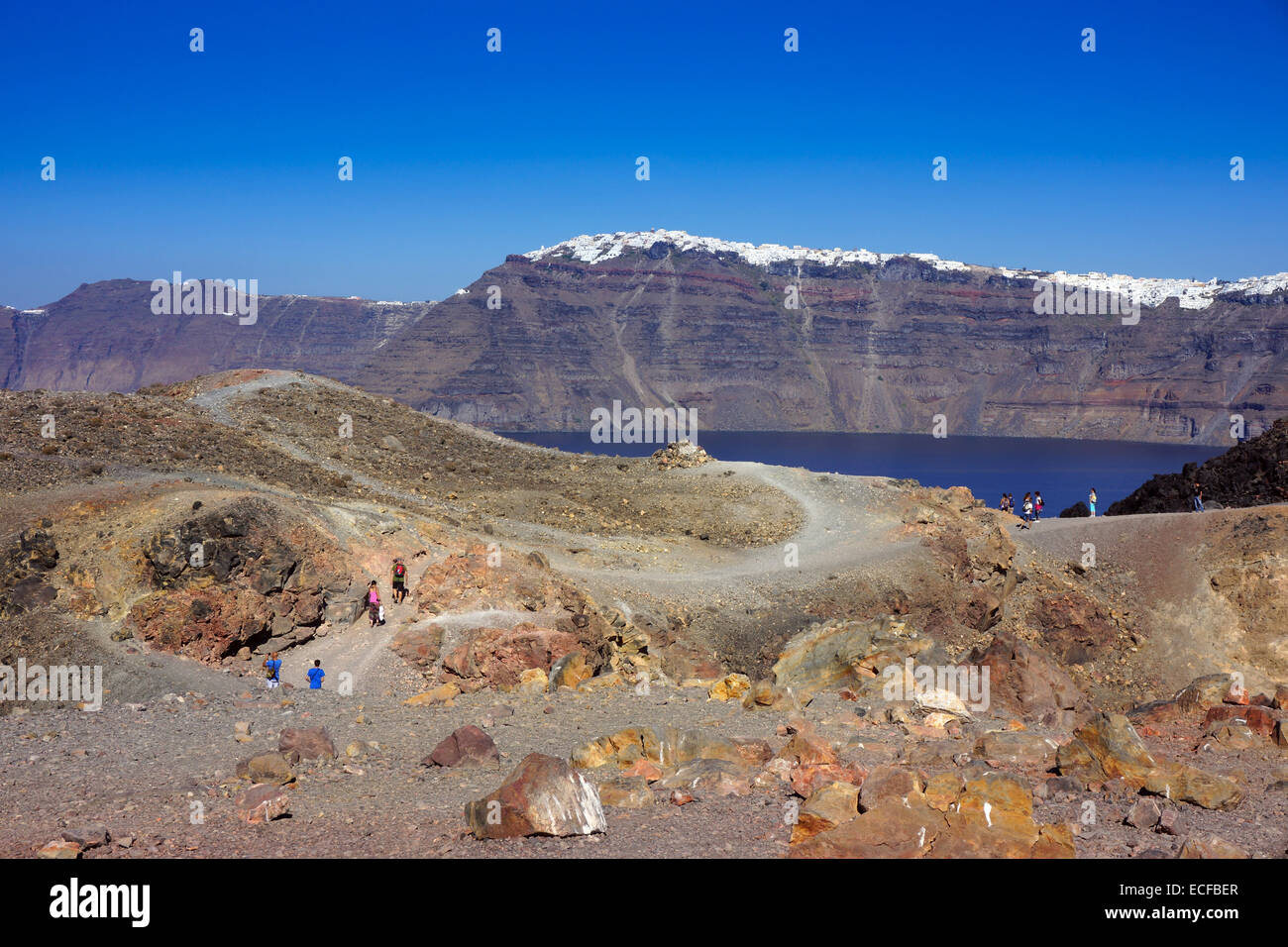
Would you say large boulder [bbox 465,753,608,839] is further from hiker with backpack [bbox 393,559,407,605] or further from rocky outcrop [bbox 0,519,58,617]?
rocky outcrop [bbox 0,519,58,617]

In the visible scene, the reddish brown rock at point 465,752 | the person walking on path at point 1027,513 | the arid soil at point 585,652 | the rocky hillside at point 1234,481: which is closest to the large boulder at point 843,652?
the arid soil at point 585,652

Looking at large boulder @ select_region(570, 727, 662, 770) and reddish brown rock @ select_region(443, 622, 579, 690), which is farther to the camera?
reddish brown rock @ select_region(443, 622, 579, 690)

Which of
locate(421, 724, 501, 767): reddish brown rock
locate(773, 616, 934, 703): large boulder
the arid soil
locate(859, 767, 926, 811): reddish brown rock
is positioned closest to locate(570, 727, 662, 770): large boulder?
the arid soil

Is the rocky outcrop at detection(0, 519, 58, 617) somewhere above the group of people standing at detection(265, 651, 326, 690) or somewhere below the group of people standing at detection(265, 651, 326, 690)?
above

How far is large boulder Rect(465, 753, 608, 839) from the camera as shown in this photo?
405 inches

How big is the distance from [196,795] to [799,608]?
2201 centimetres

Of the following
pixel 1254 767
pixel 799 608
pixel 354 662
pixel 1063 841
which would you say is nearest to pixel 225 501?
pixel 354 662

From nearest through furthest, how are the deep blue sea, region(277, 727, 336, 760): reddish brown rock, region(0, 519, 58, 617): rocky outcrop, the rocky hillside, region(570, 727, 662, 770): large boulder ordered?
1. region(277, 727, 336, 760): reddish brown rock
2. region(570, 727, 662, 770): large boulder
3. region(0, 519, 58, 617): rocky outcrop
4. the rocky hillside
5. the deep blue sea

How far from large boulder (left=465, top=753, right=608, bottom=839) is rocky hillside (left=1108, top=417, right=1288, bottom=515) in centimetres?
4248

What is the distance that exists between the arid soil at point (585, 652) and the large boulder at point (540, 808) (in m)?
0.04

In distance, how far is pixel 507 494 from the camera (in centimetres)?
3900
